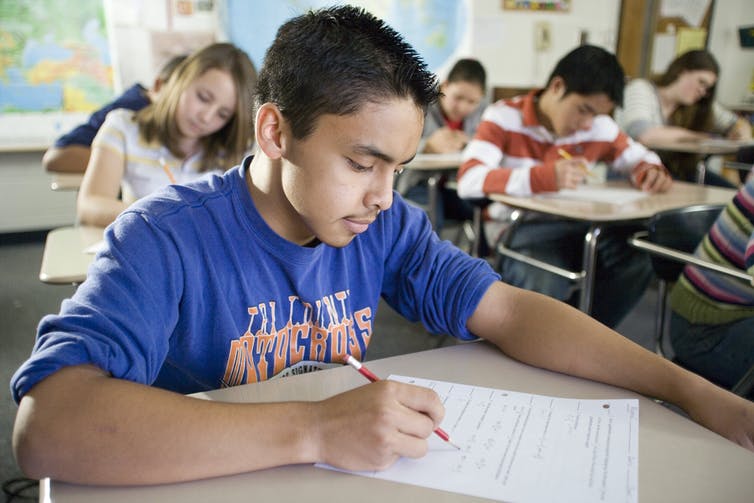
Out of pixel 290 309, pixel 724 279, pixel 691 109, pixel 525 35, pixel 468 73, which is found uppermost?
pixel 525 35

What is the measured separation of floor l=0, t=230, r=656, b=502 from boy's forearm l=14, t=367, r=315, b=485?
4.82 feet

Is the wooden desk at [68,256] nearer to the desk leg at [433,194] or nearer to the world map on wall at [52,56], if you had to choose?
the desk leg at [433,194]

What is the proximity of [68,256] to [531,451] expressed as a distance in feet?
4.29

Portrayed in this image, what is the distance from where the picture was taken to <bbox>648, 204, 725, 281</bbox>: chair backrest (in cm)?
166

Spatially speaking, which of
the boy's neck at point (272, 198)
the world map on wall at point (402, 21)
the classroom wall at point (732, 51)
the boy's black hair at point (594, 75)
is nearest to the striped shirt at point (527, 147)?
the boy's black hair at point (594, 75)

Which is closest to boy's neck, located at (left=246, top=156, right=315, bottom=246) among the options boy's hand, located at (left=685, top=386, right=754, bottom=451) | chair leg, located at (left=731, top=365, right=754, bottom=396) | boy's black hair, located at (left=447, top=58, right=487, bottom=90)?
boy's hand, located at (left=685, top=386, right=754, bottom=451)

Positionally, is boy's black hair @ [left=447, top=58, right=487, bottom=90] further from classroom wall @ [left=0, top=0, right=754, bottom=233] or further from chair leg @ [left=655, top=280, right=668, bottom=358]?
chair leg @ [left=655, top=280, right=668, bottom=358]

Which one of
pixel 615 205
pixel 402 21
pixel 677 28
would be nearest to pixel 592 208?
pixel 615 205

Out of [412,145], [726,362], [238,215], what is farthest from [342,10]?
[726,362]

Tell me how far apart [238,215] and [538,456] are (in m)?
0.51

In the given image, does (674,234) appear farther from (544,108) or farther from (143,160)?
(143,160)

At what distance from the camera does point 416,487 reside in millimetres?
589

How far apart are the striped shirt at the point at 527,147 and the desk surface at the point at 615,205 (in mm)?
138

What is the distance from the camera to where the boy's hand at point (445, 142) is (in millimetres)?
3584
